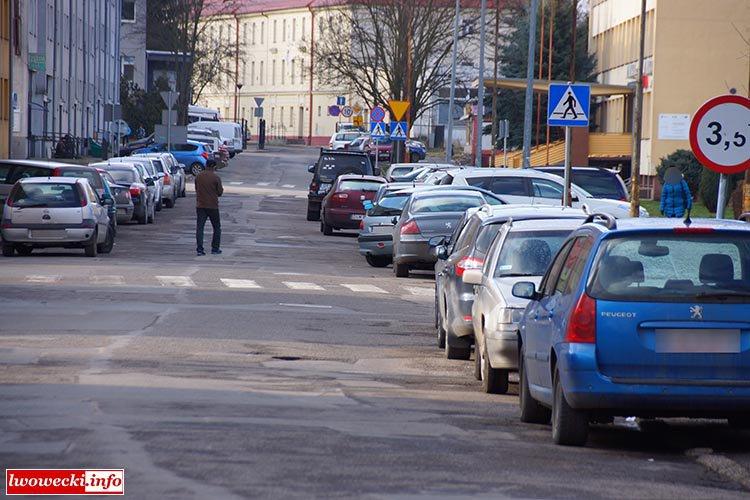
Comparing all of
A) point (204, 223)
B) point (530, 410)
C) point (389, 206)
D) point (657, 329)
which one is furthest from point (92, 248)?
point (657, 329)

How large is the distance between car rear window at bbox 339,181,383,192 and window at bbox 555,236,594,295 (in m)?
30.6

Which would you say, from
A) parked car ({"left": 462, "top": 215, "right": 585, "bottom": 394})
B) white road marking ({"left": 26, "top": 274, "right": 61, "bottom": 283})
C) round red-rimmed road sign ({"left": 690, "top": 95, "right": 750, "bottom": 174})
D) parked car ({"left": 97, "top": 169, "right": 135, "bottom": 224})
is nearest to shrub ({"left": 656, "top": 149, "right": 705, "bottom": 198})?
parked car ({"left": 97, "top": 169, "right": 135, "bottom": 224})

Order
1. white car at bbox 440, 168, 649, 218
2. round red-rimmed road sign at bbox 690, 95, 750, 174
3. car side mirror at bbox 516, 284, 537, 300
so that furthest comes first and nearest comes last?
1. white car at bbox 440, 168, 649, 218
2. round red-rimmed road sign at bbox 690, 95, 750, 174
3. car side mirror at bbox 516, 284, 537, 300

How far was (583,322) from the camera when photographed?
9906 millimetres

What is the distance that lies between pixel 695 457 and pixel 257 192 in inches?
2275

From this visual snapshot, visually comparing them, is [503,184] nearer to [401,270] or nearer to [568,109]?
[401,270]

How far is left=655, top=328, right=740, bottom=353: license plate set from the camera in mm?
9836

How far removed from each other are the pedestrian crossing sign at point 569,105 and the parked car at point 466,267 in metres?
7.70

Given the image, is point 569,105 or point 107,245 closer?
point 569,105

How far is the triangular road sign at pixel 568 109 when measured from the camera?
24.7 meters

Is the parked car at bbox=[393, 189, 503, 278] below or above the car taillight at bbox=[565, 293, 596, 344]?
below

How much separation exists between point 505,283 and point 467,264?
6.54 ft

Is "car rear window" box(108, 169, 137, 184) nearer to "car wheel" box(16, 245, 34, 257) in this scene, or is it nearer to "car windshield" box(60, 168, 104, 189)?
"car windshield" box(60, 168, 104, 189)

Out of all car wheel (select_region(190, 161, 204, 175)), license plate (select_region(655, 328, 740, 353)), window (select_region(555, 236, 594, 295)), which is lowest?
car wheel (select_region(190, 161, 204, 175))
